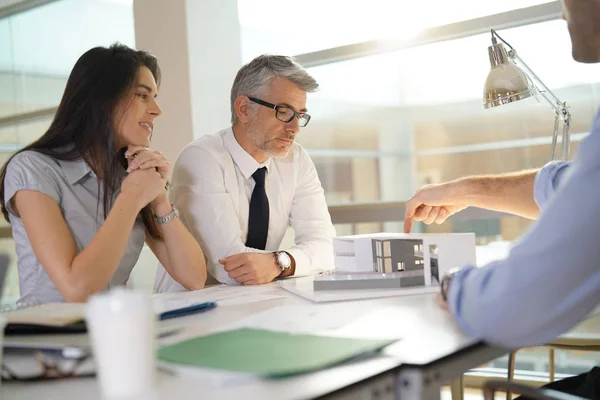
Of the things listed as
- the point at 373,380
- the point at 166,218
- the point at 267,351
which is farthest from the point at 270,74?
the point at 373,380

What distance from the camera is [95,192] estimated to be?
234 centimetres

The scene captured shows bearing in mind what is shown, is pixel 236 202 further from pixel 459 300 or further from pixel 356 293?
pixel 459 300

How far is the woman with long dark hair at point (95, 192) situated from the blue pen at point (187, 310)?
1.81ft

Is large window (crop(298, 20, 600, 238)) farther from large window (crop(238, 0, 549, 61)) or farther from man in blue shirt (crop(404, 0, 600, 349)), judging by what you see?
man in blue shirt (crop(404, 0, 600, 349))

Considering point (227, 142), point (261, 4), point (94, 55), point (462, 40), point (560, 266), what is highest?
point (261, 4)

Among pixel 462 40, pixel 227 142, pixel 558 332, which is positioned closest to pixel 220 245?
pixel 227 142

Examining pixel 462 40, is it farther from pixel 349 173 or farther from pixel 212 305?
pixel 212 305

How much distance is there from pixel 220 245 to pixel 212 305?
97 cm

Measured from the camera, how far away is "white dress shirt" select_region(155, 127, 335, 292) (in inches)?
102

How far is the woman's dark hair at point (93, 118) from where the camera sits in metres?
2.29

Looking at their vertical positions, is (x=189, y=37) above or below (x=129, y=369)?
above

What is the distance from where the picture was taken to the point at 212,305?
5.32ft

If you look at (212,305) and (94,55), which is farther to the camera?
(94,55)

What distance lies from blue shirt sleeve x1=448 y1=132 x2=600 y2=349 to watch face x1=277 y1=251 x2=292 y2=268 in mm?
1309
